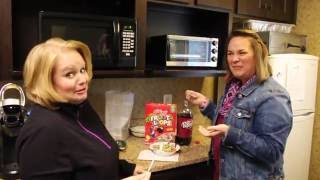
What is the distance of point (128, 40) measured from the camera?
1684mm

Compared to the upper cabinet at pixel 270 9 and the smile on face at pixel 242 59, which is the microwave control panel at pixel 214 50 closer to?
the upper cabinet at pixel 270 9

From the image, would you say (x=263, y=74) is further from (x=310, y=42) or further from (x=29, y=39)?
(x=310, y=42)

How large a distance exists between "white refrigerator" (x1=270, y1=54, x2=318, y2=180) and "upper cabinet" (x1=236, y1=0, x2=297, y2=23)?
1.27 feet

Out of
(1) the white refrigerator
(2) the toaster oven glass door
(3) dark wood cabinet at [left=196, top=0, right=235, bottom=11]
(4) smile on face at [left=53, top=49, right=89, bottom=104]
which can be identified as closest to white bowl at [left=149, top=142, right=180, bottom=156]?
(2) the toaster oven glass door

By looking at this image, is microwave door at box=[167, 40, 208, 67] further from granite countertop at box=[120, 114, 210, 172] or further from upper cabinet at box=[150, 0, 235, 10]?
granite countertop at box=[120, 114, 210, 172]

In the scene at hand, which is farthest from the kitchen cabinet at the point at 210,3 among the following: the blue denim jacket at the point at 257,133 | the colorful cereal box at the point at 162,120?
the blue denim jacket at the point at 257,133

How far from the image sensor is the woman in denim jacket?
137 cm

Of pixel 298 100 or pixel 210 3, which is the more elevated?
pixel 210 3

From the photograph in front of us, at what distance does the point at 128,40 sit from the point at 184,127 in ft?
2.13

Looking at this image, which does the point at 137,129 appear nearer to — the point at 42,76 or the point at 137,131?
the point at 137,131

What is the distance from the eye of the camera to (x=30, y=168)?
0.90m

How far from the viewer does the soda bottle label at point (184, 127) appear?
195 centimetres

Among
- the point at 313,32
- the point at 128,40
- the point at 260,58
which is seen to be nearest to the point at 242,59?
the point at 260,58

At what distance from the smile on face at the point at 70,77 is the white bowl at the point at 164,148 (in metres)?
0.79
